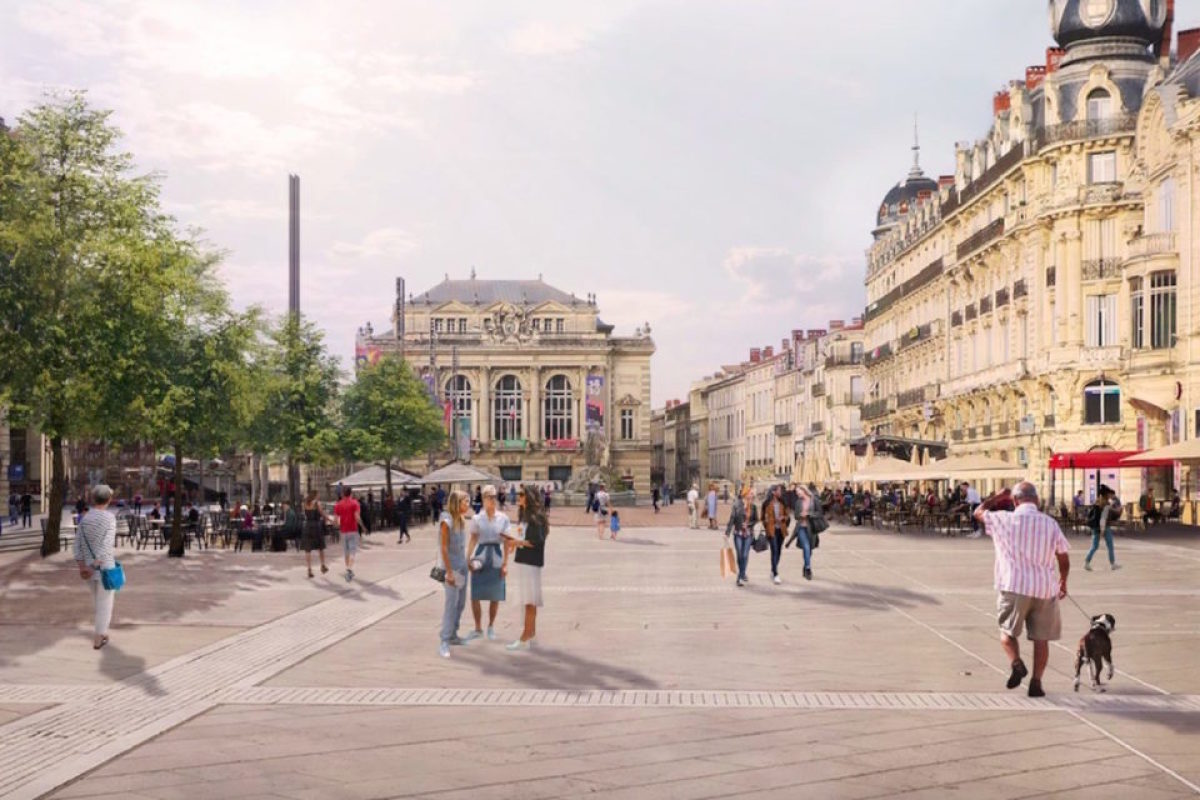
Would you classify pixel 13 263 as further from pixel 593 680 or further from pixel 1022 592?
pixel 1022 592

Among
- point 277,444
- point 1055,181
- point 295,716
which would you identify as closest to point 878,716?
point 295,716

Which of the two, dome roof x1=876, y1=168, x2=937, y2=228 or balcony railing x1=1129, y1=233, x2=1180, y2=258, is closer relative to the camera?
balcony railing x1=1129, y1=233, x2=1180, y2=258

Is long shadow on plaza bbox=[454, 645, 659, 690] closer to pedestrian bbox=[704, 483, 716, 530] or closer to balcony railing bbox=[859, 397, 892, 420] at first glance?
pedestrian bbox=[704, 483, 716, 530]

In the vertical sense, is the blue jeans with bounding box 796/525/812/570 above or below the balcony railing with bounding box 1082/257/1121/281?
below

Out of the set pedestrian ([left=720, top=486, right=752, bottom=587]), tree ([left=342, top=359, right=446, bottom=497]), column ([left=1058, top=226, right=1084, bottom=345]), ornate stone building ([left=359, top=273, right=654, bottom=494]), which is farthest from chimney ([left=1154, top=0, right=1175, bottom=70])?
ornate stone building ([left=359, top=273, right=654, bottom=494])

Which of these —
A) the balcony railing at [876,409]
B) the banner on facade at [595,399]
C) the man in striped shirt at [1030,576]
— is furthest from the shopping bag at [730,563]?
the banner on facade at [595,399]

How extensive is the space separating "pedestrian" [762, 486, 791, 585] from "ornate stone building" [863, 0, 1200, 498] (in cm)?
2144

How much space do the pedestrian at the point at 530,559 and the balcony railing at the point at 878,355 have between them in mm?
65107

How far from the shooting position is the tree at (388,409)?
6191 cm

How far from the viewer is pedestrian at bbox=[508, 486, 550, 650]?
13766 millimetres

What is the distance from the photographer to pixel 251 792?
760cm

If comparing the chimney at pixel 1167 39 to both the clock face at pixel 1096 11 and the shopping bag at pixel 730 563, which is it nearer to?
the clock face at pixel 1096 11

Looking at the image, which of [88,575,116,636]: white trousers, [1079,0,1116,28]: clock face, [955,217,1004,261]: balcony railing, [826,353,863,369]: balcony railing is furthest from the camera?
[826,353,863,369]: balcony railing

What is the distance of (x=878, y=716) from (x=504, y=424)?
354 feet
